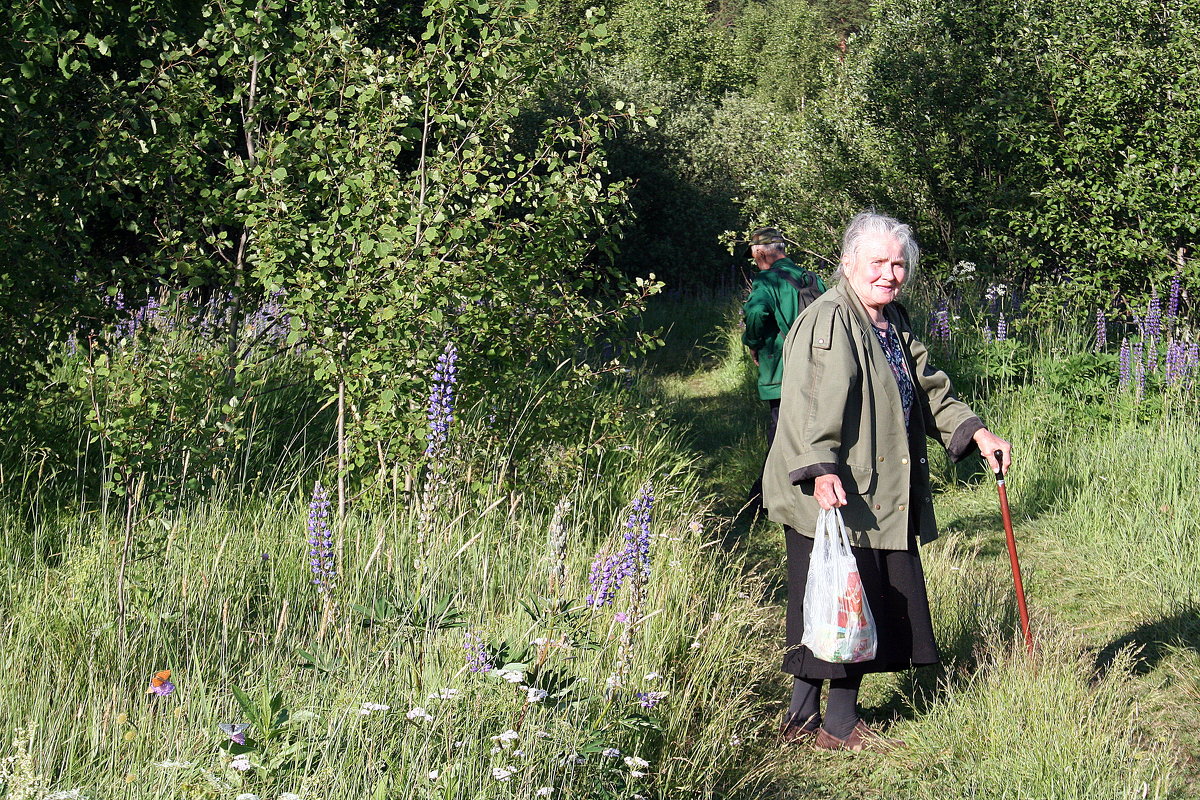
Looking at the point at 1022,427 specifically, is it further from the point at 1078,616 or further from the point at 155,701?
the point at 155,701

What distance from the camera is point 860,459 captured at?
4.08 meters

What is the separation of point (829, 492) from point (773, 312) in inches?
140

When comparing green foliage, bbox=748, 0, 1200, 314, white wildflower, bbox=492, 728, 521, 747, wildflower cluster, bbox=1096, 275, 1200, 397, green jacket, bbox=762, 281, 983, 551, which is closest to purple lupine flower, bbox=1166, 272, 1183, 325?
wildflower cluster, bbox=1096, 275, 1200, 397

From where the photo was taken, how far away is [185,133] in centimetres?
539

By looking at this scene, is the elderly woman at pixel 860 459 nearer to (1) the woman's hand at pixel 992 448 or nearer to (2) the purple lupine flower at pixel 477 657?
(1) the woman's hand at pixel 992 448

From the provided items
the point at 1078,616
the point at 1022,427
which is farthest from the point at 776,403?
the point at 1078,616

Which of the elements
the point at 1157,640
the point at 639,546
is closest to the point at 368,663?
the point at 639,546

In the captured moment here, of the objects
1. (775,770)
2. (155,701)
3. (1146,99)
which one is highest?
(1146,99)

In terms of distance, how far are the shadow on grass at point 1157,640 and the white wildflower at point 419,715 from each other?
3.19m

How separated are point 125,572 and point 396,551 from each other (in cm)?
98

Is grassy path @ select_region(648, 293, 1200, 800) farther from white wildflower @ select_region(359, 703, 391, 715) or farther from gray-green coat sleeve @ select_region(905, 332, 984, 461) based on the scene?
white wildflower @ select_region(359, 703, 391, 715)

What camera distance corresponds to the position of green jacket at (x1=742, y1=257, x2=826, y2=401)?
720 cm

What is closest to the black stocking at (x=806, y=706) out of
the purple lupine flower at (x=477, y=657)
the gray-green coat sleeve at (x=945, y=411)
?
the gray-green coat sleeve at (x=945, y=411)

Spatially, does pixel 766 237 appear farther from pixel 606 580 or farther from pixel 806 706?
pixel 606 580
